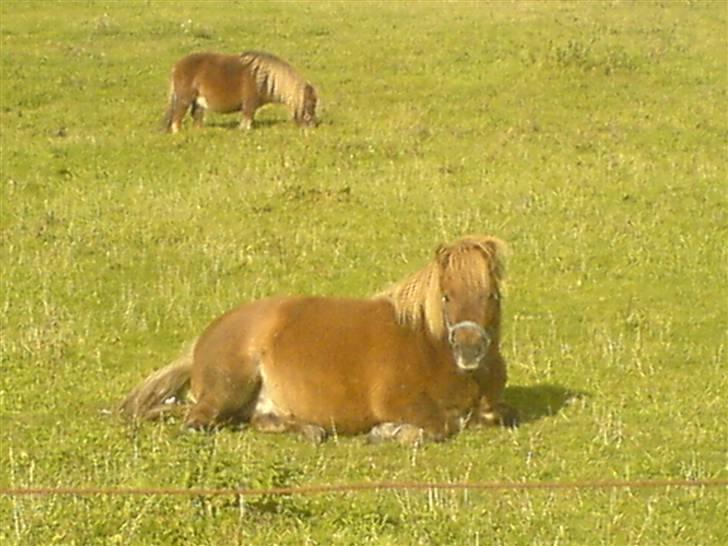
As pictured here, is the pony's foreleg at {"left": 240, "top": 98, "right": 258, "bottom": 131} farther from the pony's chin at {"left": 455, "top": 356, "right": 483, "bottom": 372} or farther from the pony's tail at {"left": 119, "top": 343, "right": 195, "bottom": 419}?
the pony's chin at {"left": 455, "top": 356, "right": 483, "bottom": 372}

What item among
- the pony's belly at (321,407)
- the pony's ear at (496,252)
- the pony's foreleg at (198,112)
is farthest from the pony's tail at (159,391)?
the pony's foreleg at (198,112)

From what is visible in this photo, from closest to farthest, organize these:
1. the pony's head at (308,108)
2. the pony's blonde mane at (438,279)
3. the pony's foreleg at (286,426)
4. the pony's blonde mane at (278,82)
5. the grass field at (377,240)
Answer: the grass field at (377,240) < the pony's blonde mane at (438,279) < the pony's foreleg at (286,426) < the pony's head at (308,108) < the pony's blonde mane at (278,82)

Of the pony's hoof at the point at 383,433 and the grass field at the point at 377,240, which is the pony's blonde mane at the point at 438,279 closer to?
the pony's hoof at the point at 383,433

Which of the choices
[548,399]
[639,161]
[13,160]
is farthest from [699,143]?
[548,399]

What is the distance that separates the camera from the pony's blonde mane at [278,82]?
909 inches

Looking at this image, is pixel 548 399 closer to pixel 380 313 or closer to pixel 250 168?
pixel 380 313

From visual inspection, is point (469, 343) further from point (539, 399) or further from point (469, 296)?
point (539, 399)

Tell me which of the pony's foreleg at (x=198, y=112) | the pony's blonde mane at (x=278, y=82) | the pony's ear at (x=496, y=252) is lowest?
the pony's foreleg at (x=198, y=112)

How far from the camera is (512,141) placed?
70.0 feet

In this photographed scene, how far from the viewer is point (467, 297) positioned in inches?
379

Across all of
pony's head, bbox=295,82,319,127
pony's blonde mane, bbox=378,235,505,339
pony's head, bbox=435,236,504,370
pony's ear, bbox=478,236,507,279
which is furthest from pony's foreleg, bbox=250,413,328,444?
pony's head, bbox=295,82,319,127

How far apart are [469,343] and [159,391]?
253cm

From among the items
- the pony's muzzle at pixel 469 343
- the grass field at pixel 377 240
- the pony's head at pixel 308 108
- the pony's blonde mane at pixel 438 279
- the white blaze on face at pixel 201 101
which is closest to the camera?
the grass field at pixel 377 240

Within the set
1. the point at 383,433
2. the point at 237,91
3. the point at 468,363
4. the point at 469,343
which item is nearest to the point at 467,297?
the point at 469,343
